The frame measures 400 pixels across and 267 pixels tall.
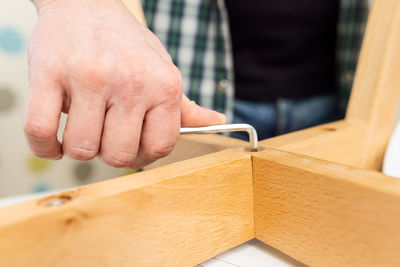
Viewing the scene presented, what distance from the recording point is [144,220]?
26 centimetres

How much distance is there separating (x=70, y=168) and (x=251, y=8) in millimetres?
536

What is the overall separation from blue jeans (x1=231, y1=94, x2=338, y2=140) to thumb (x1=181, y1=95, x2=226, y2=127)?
0.38m

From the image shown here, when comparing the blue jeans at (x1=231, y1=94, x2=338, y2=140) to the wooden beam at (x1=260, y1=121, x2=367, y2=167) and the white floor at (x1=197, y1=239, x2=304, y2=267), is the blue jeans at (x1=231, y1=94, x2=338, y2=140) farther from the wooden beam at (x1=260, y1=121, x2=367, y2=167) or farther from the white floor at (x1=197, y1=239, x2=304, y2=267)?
the white floor at (x1=197, y1=239, x2=304, y2=267)

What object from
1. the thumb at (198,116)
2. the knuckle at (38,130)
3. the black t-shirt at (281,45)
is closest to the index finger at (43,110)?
the knuckle at (38,130)

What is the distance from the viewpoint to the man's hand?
294mm

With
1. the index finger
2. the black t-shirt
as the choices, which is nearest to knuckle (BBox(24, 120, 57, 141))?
the index finger

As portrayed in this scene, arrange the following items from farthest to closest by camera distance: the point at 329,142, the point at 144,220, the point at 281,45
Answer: the point at 281,45 → the point at 329,142 → the point at 144,220

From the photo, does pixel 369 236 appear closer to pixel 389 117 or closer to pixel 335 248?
pixel 335 248

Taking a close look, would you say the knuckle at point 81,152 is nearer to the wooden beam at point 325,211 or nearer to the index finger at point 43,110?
the index finger at point 43,110

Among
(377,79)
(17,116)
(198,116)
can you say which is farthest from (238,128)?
(17,116)

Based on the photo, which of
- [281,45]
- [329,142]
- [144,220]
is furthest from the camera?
[281,45]

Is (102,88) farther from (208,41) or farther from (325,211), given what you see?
(208,41)

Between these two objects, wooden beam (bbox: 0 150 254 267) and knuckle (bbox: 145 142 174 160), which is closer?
wooden beam (bbox: 0 150 254 267)

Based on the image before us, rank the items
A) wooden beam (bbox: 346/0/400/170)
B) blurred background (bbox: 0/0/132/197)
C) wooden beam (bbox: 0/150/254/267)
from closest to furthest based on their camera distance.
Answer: wooden beam (bbox: 0/150/254/267), wooden beam (bbox: 346/0/400/170), blurred background (bbox: 0/0/132/197)
